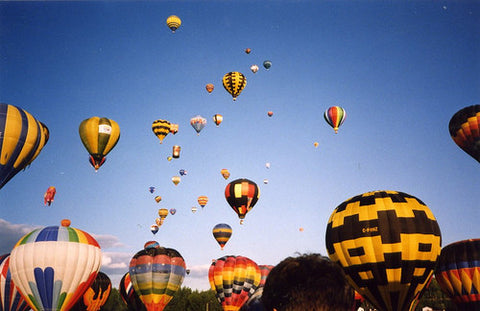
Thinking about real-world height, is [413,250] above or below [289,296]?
below

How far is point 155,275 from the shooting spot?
21.6 meters

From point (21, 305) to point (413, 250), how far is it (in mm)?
16193

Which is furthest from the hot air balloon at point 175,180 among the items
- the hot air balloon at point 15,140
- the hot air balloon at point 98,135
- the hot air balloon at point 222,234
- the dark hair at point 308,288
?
the dark hair at point 308,288

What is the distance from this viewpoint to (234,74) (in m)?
31.9

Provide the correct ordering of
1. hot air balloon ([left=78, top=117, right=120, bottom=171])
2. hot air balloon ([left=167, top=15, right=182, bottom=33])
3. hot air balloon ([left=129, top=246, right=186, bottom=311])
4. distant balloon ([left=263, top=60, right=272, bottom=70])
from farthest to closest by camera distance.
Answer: distant balloon ([left=263, top=60, right=272, bottom=70]) < hot air balloon ([left=167, top=15, right=182, bottom=33]) < hot air balloon ([left=78, top=117, right=120, bottom=171]) < hot air balloon ([left=129, top=246, right=186, bottom=311])

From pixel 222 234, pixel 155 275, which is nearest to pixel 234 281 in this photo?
pixel 222 234

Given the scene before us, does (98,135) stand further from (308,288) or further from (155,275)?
(308,288)

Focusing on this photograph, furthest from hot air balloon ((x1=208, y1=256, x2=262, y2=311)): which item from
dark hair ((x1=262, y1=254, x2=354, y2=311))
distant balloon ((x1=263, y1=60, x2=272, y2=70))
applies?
dark hair ((x1=262, y1=254, x2=354, y2=311))

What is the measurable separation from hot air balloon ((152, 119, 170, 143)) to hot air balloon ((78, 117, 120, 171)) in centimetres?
792

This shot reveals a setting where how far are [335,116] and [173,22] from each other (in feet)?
46.5

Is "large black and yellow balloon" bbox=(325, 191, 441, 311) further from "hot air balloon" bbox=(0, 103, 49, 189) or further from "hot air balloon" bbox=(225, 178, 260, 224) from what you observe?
"hot air balloon" bbox=(225, 178, 260, 224)

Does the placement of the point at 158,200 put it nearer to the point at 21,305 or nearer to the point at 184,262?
the point at 184,262

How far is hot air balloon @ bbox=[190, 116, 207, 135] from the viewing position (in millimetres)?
35906

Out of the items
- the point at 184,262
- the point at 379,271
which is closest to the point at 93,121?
the point at 184,262
